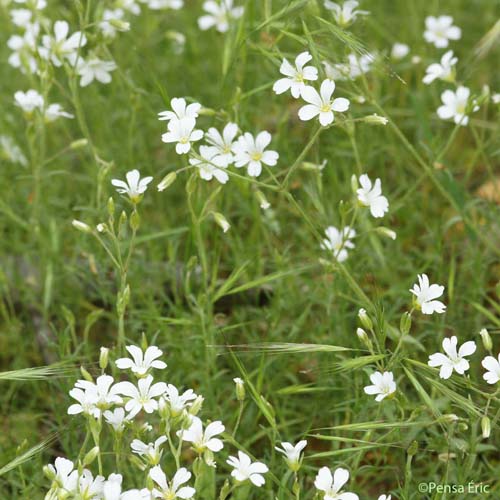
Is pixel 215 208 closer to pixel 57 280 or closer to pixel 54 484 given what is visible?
pixel 57 280

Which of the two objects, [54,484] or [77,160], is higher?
[54,484]

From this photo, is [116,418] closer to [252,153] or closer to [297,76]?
[252,153]

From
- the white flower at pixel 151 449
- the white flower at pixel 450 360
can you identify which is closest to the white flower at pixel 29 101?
the white flower at pixel 151 449

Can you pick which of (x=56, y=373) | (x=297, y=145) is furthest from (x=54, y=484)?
(x=297, y=145)

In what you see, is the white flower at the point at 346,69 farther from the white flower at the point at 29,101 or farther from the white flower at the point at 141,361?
the white flower at the point at 141,361

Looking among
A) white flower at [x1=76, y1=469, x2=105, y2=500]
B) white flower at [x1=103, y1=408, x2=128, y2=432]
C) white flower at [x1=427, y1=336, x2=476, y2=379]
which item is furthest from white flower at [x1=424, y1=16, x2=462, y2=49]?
white flower at [x1=76, y1=469, x2=105, y2=500]

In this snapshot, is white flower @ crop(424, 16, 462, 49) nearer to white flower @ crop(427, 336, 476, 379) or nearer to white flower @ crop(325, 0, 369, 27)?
white flower @ crop(325, 0, 369, 27)

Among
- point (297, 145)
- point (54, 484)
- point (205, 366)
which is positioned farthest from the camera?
point (297, 145)
